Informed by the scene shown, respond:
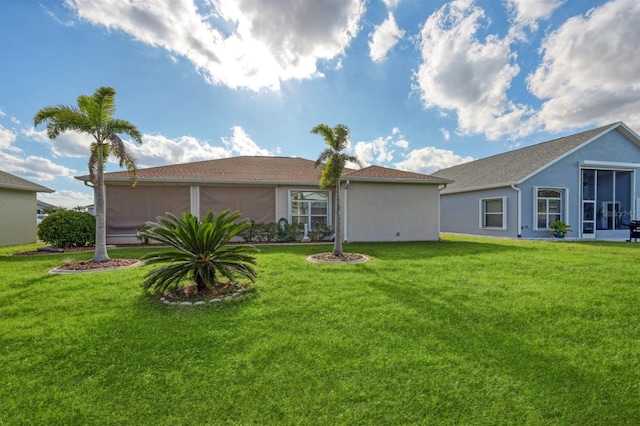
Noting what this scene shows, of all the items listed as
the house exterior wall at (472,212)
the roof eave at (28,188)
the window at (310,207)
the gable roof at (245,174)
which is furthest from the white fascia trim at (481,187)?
the roof eave at (28,188)

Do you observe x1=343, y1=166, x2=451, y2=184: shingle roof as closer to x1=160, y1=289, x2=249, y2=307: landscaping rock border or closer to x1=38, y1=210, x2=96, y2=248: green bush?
x1=160, y1=289, x2=249, y2=307: landscaping rock border

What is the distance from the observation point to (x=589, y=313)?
13.8ft

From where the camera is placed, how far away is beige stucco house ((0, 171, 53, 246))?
13156 millimetres

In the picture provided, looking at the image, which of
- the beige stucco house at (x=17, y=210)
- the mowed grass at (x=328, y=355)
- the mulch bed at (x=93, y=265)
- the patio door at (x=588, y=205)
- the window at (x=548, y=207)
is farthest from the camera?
the patio door at (x=588, y=205)

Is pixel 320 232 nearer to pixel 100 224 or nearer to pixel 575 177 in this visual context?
pixel 100 224

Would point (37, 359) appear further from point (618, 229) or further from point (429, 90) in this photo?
point (618, 229)

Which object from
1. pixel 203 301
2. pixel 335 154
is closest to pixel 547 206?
pixel 335 154

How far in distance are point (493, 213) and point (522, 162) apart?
153 inches

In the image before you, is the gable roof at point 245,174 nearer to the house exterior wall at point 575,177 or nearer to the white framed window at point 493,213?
the white framed window at point 493,213

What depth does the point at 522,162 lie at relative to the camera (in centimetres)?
1714

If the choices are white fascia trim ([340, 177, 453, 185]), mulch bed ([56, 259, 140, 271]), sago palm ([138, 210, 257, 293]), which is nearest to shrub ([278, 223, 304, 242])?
white fascia trim ([340, 177, 453, 185])

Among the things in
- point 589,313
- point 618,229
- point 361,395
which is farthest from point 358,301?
point 618,229

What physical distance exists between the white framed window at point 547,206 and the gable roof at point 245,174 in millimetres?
6863

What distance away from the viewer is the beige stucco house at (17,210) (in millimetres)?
13156
